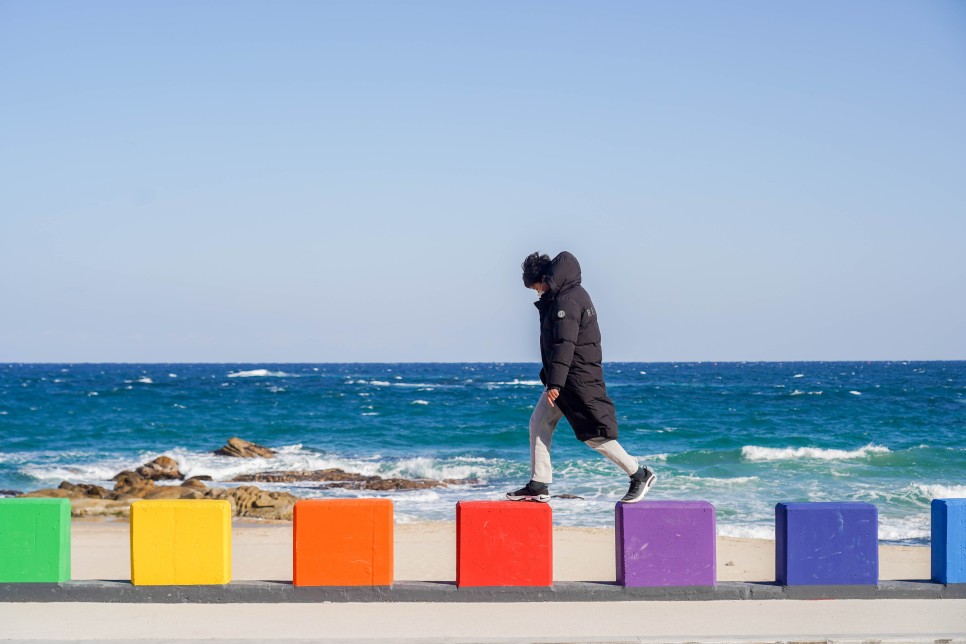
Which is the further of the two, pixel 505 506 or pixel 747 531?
pixel 747 531

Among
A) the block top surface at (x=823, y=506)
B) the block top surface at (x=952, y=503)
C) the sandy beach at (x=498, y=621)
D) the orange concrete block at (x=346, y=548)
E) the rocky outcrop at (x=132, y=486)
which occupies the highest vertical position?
the block top surface at (x=952, y=503)

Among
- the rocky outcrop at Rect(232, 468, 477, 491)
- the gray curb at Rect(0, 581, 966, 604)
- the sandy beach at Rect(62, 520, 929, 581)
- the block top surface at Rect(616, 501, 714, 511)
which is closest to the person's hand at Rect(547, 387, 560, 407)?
the block top surface at Rect(616, 501, 714, 511)

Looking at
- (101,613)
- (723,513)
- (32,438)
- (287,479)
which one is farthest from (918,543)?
(32,438)

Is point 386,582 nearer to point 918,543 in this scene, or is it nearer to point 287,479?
point 918,543

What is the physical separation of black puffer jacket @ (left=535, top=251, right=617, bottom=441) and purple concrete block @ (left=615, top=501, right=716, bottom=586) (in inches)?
24.3

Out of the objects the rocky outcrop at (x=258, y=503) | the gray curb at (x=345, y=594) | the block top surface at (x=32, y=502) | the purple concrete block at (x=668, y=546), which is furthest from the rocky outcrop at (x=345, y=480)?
the purple concrete block at (x=668, y=546)

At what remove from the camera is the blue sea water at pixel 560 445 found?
17969 mm

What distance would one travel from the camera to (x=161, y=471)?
73.0ft

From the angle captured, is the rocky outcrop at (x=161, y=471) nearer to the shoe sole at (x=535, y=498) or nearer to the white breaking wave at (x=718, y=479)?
the white breaking wave at (x=718, y=479)

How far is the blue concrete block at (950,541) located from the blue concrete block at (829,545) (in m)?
0.49

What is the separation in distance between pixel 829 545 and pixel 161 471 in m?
18.0

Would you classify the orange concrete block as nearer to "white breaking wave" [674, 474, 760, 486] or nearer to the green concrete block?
the green concrete block

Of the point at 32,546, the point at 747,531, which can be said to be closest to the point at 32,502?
the point at 32,546

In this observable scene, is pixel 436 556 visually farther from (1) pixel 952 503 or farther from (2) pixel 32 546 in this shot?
(1) pixel 952 503
